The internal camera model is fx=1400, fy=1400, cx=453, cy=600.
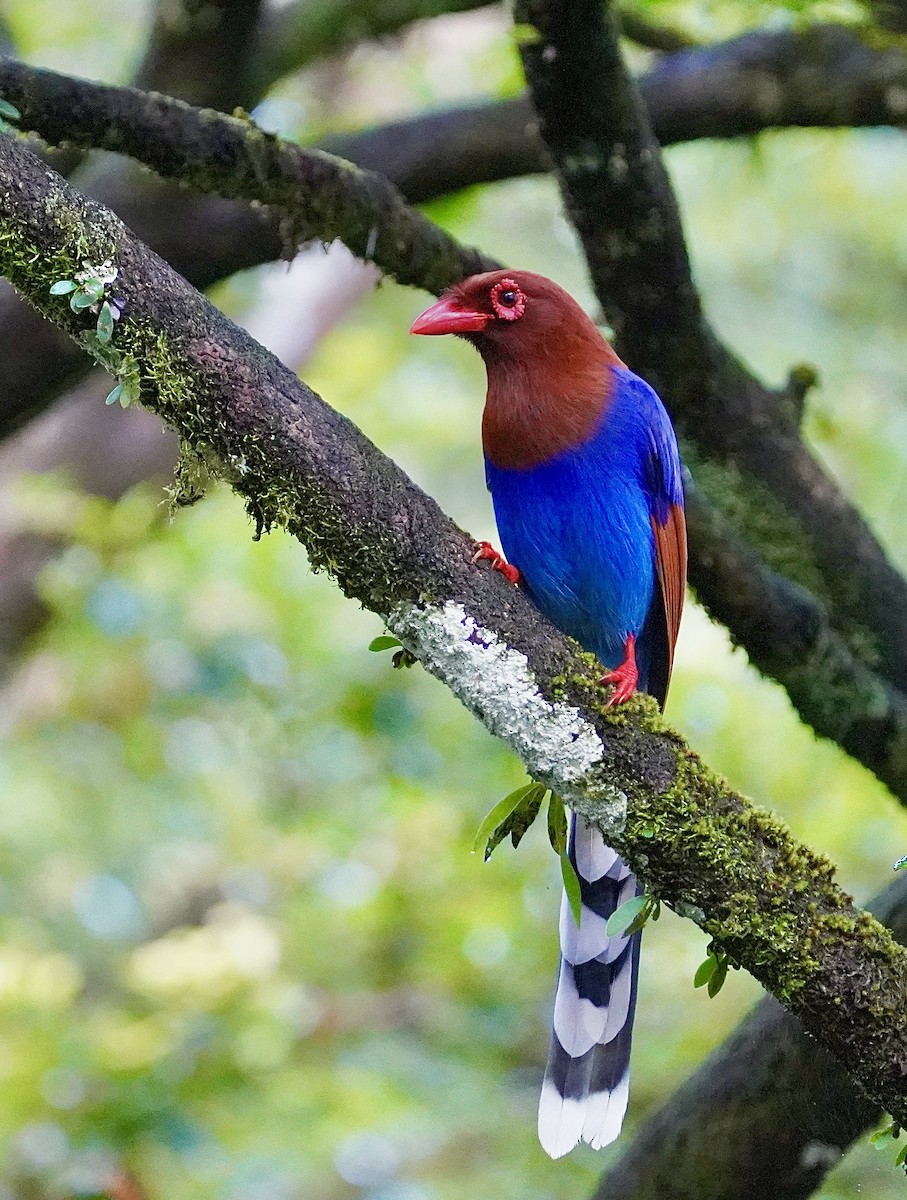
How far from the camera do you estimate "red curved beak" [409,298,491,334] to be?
3.82 metres

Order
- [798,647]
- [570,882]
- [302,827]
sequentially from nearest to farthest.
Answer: [570,882] → [798,647] → [302,827]

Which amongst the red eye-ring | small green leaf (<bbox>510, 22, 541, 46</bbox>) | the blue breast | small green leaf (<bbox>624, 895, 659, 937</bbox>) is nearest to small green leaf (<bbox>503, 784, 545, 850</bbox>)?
small green leaf (<bbox>624, 895, 659, 937</bbox>)

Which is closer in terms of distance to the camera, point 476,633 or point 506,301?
point 476,633

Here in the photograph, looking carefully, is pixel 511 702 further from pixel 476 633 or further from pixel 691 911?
pixel 691 911

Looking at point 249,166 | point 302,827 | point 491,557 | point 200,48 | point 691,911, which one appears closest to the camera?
point 691,911

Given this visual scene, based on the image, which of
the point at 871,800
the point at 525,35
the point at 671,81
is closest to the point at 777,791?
the point at 871,800

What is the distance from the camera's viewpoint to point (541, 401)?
12.6 feet

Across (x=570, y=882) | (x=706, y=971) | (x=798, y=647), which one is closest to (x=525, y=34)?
(x=798, y=647)

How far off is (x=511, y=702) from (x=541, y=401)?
133cm

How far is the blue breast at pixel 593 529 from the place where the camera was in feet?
12.5

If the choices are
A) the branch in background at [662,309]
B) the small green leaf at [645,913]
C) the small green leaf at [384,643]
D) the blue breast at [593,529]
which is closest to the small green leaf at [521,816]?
the small green leaf at [645,913]

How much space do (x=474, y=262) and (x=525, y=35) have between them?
819 mm

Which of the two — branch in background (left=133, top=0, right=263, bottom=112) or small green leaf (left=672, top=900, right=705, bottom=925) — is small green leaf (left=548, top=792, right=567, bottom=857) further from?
branch in background (left=133, top=0, right=263, bottom=112)

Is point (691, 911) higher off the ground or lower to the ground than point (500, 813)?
lower
